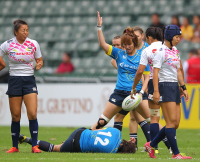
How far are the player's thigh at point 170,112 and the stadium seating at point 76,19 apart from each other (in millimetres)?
12218

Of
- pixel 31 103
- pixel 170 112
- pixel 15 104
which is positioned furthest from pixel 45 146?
pixel 170 112

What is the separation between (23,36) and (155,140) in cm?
285

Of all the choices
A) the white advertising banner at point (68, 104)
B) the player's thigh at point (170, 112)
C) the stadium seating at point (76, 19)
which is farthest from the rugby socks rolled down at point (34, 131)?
the stadium seating at point (76, 19)

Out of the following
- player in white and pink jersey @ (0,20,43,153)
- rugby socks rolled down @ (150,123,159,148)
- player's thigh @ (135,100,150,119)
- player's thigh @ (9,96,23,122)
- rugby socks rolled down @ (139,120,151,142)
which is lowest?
rugby socks rolled down @ (139,120,151,142)

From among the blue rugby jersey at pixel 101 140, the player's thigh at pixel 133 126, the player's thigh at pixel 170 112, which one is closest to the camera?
the player's thigh at pixel 170 112

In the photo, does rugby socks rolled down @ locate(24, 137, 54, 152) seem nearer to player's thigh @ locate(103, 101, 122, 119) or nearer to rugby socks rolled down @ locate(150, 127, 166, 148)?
player's thigh @ locate(103, 101, 122, 119)

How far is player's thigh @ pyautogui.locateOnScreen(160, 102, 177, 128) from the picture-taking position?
650 centimetres

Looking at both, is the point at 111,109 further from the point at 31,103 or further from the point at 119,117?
the point at 31,103

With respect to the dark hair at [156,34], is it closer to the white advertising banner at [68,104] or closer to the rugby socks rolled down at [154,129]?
the rugby socks rolled down at [154,129]

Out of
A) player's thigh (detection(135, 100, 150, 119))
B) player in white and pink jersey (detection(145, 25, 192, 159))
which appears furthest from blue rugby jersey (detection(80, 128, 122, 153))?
player's thigh (detection(135, 100, 150, 119))

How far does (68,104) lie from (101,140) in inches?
310

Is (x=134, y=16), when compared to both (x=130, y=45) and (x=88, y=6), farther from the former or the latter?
(x=130, y=45)

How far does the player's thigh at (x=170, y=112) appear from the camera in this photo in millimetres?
6500

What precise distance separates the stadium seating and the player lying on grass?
11.5 meters
